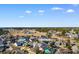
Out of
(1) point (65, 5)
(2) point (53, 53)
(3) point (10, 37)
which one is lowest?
(2) point (53, 53)

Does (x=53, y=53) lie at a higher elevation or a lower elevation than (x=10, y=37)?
lower

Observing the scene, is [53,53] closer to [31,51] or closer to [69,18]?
[31,51]

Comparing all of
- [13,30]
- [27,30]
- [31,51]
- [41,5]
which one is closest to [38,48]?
[31,51]

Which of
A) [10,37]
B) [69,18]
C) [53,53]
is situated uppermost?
[69,18]

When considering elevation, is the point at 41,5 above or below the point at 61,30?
above

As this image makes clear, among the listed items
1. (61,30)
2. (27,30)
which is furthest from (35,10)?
(61,30)
